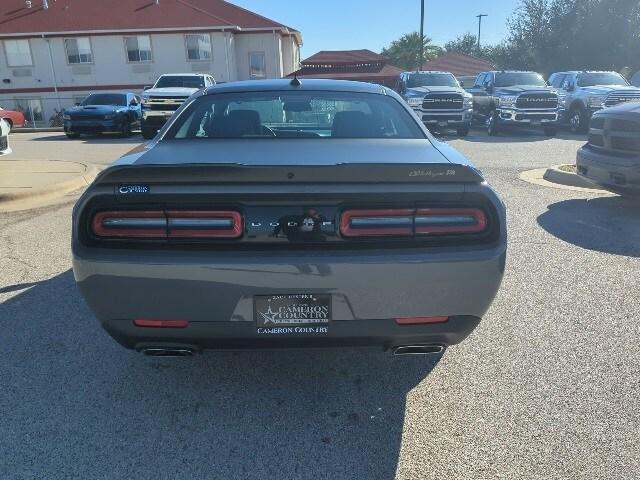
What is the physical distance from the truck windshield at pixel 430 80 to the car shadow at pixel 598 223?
1110cm

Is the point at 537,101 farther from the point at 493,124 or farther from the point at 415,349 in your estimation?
the point at 415,349

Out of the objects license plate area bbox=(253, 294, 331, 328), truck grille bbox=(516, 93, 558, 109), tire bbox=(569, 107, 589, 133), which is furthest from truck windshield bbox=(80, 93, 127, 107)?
license plate area bbox=(253, 294, 331, 328)

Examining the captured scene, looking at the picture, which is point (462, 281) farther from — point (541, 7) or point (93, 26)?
point (541, 7)

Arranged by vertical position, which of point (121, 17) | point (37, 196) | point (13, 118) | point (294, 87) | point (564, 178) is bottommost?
point (564, 178)

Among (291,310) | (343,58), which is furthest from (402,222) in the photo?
(343,58)

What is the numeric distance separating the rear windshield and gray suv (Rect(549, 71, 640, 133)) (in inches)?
591

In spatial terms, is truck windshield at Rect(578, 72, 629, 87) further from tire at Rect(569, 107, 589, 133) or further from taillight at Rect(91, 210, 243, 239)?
taillight at Rect(91, 210, 243, 239)

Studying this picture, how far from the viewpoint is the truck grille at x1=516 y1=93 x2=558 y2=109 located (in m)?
16.7

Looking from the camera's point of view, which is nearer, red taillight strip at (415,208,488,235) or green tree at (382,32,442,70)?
red taillight strip at (415,208,488,235)

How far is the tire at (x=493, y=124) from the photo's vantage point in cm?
1770

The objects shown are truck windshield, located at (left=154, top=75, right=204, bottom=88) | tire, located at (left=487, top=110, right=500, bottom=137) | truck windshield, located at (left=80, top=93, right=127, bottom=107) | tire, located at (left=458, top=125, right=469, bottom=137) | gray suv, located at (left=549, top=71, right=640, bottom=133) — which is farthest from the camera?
truck windshield, located at (left=80, top=93, right=127, bottom=107)

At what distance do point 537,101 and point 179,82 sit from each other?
11.6m

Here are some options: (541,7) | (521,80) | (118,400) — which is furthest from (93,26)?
(118,400)

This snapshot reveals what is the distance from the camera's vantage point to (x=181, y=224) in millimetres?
2502
